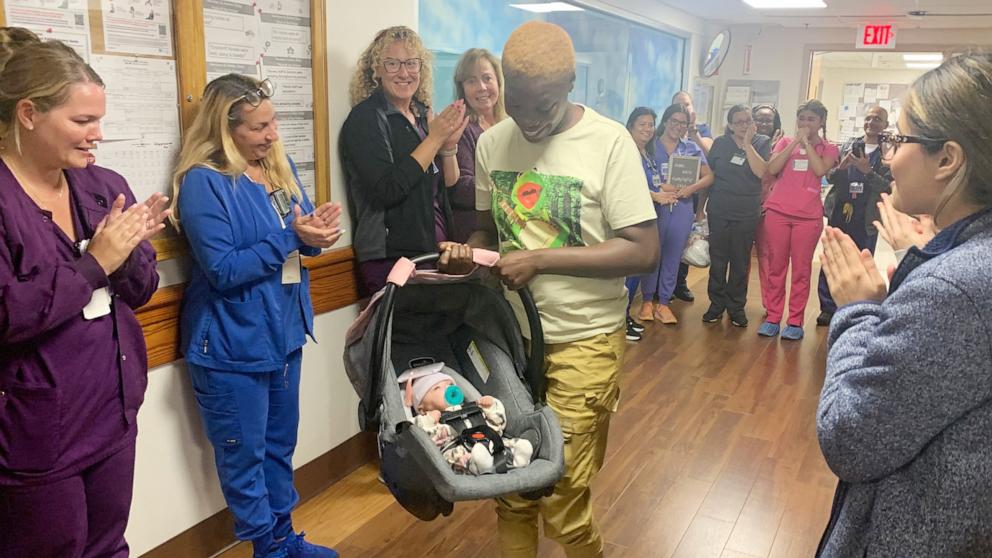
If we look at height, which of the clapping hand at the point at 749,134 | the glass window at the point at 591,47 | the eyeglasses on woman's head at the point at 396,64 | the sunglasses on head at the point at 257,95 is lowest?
the clapping hand at the point at 749,134

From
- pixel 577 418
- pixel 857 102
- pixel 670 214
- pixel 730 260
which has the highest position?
pixel 857 102

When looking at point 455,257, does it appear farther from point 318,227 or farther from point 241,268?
point 241,268

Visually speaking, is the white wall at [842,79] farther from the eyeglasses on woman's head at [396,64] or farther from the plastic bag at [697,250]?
the eyeglasses on woman's head at [396,64]

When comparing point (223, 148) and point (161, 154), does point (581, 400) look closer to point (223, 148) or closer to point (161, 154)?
point (223, 148)

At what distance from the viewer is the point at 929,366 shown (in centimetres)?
101

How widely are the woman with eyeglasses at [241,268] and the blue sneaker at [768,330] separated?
3.81m

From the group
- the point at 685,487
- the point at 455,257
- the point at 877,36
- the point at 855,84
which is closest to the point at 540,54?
the point at 455,257

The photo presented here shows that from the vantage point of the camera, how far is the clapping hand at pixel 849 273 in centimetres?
124

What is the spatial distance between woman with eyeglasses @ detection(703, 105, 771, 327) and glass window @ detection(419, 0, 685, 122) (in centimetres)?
116

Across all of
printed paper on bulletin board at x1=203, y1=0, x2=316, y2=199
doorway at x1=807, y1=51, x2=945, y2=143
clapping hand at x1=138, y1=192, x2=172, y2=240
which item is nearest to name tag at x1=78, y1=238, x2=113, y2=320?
clapping hand at x1=138, y1=192, x2=172, y2=240

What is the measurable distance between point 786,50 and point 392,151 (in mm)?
7572

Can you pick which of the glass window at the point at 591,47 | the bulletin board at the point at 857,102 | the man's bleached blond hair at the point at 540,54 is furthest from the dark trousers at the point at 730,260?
the bulletin board at the point at 857,102

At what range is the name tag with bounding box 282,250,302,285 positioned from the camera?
7.25 ft

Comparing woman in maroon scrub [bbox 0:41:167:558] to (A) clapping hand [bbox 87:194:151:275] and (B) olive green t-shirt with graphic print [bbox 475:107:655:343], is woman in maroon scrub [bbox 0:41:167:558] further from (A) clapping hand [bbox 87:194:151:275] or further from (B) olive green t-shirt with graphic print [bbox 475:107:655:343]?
(B) olive green t-shirt with graphic print [bbox 475:107:655:343]
